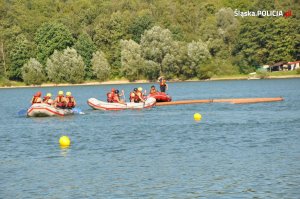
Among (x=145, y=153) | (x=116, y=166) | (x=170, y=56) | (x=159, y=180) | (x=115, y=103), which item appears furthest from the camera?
(x=170, y=56)

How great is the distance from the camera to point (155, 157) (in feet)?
100

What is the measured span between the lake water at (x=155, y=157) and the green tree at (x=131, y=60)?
61.5m

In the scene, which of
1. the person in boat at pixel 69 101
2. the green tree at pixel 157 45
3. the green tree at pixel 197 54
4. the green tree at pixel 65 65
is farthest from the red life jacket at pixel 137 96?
the green tree at pixel 65 65

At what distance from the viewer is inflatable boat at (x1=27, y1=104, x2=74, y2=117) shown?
1971 inches

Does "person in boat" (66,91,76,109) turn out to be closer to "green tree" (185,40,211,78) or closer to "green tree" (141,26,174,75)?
"green tree" (141,26,174,75)

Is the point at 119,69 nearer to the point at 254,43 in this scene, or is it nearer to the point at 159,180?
the point at 254,43

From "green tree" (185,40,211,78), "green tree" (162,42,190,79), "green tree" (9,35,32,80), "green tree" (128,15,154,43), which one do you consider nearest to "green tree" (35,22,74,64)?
"green tree" (9,35,32,80)

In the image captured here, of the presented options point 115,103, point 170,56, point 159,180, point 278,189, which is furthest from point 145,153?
point 170,56

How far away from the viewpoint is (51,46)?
11975 cm

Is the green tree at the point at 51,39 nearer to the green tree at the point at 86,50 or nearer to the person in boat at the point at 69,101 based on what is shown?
the green tree at the point at 86,50

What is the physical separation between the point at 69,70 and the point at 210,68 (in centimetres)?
2096

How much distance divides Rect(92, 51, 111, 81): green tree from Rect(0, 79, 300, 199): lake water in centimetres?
6539

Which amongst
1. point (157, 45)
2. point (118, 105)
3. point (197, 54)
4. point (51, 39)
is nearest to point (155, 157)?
point (118, 105)

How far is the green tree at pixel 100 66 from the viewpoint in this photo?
380 feet
